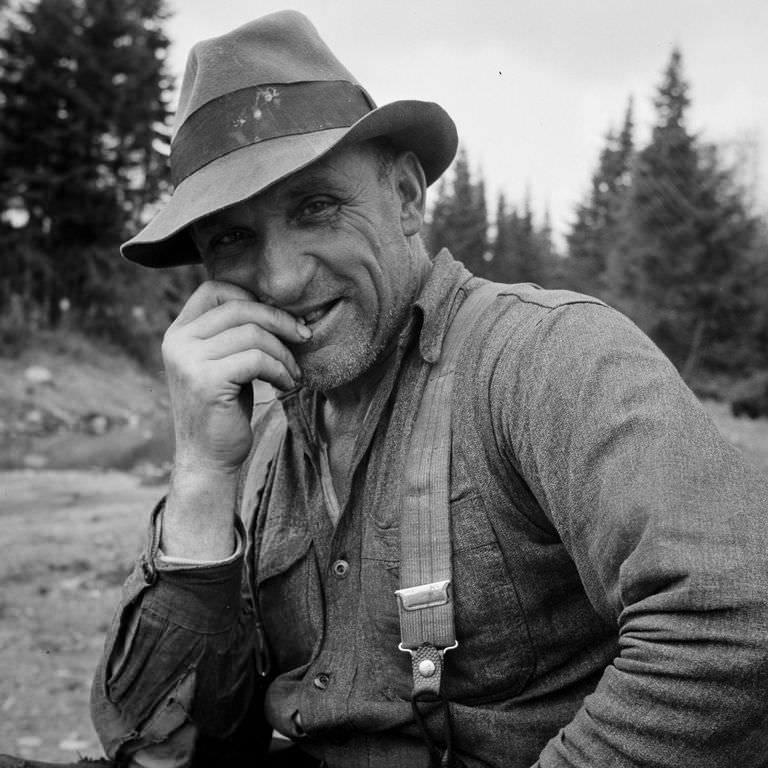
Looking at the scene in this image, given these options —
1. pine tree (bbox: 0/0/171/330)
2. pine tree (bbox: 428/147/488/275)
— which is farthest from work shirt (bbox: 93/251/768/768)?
pine tree (bbox: 428/147/488/275)

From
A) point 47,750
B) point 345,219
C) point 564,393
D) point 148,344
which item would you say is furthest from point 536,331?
point 148,344

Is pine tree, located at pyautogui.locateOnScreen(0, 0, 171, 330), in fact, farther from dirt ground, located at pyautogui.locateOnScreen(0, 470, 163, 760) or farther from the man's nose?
the man's nose

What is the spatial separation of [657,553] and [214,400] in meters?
1.30

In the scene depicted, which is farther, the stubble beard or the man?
the stubble beard

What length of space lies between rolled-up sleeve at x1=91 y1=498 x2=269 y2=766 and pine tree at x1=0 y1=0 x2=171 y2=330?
29225 millimetres

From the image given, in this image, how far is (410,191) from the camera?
2637 millimetres

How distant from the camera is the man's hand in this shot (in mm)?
2314

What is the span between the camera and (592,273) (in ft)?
170

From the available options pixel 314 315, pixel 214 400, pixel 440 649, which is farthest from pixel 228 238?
pixel 440 649

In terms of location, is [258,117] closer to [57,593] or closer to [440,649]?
[440,649]

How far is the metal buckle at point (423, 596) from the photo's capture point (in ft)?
6.32

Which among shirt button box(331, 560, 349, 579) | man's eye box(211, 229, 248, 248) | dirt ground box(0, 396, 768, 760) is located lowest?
dirt ground box(0, 396, 768, 760)

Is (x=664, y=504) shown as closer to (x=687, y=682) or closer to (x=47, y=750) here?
(x=687, y=682)

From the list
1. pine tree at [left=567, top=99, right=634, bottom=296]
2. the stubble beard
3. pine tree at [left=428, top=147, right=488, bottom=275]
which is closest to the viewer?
the stubble beard
